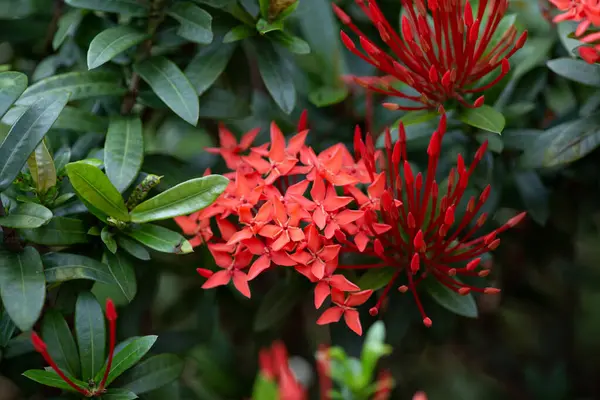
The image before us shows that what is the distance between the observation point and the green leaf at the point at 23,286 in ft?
Answer: 2.77

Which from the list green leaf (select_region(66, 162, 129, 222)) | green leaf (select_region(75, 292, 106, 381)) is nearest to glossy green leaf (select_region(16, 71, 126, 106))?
green leaf (select_region(66, 162, 129, 222))

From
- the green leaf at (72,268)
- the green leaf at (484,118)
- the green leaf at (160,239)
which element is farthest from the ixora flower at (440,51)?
the green leaf at (72,268)

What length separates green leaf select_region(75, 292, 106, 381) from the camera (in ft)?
3.17

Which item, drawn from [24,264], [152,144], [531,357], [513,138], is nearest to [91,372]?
[24,264]

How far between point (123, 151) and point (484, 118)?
525 millimetres

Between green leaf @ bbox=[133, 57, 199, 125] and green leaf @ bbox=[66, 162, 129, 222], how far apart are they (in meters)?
0.15

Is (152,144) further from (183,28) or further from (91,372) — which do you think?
(91,372)

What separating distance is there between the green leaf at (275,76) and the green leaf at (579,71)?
0.41m

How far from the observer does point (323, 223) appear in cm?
93

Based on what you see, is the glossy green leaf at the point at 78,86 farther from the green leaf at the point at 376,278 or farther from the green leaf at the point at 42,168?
the green leaf at the point at 376,278

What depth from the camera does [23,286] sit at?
0.87m

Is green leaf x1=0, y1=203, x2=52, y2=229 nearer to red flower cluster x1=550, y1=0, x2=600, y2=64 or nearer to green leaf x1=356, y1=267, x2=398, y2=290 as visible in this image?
green leaf x1=356, y1=267, x2=398, y2=290

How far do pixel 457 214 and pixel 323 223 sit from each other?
1.09 feet

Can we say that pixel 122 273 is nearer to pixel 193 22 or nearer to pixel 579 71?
pixel 193 22
